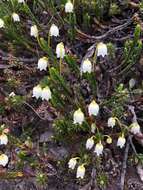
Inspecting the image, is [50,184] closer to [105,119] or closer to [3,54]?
[105,119]

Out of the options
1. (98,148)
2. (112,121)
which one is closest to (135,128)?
(112,121)

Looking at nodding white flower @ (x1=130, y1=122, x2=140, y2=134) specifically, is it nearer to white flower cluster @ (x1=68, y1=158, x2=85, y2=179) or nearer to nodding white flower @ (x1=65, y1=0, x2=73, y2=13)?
white flower cluster @ (x1=68, y1=158, x2=85, y2=179)

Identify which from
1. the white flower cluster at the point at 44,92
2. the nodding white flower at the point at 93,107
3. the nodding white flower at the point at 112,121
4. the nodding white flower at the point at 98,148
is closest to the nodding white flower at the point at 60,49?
the white flower cluster at the point at 44,92

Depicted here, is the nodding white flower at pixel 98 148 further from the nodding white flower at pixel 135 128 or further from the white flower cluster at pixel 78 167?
the nodding white flower at pixel 135 128

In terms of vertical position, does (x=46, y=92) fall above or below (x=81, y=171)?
above

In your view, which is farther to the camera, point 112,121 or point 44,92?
point 112,121

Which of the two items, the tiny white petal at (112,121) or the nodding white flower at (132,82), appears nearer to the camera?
the tiny white petal at (112,121)

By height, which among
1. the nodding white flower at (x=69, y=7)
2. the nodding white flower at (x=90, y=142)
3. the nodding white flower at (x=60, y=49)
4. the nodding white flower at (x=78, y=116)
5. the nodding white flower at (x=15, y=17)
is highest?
the nodding white flower at (x=15, y=17)

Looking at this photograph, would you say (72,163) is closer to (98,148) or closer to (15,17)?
(98,148)

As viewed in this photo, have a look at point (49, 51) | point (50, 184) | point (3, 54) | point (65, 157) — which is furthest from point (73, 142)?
point (3, 54)
